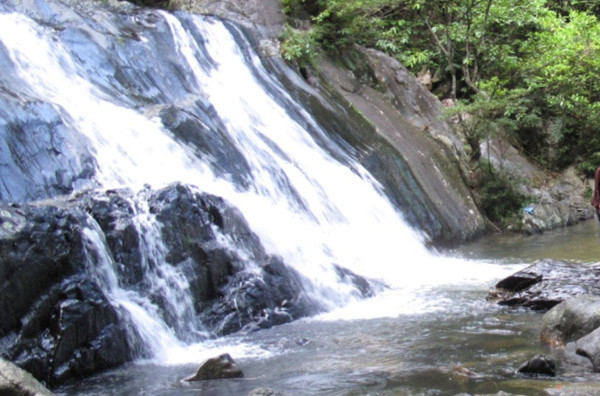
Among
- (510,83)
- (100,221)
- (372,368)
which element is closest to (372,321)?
(372,368)

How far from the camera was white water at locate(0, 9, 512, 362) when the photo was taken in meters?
9.10

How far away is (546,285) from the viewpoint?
8.87 meters

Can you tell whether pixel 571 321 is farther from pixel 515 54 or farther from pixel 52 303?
pixel 515 54

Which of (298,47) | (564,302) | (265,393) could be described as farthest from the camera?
(298,47)

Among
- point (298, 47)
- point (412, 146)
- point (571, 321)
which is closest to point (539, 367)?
point (571, 321)

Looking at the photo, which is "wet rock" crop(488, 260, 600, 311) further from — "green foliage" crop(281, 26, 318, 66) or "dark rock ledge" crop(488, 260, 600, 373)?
"green foliage" crop(281, 26, 318, 66)

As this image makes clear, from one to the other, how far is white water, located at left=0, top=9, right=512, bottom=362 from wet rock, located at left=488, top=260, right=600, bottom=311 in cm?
105

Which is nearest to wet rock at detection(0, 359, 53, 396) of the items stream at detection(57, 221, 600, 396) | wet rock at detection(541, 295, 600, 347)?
stream at detection(57, 221, 600, 396)

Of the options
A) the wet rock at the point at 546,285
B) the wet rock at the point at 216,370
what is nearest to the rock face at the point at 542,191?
the wet rock at the point at 546,285

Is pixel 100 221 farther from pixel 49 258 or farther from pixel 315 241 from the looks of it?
pixel 315 241

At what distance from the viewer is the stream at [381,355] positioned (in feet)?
18.9

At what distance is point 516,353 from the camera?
656 cm

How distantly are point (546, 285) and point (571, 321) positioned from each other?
2126 millimetres

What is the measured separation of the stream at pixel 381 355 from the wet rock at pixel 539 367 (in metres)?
0.09
